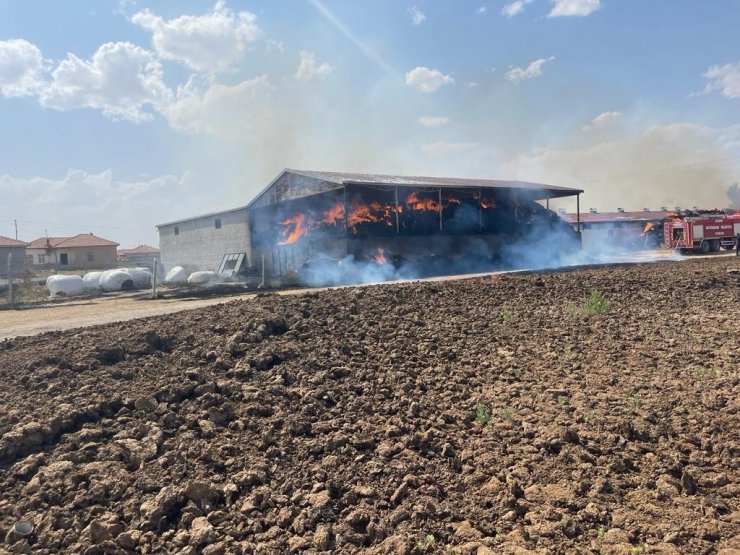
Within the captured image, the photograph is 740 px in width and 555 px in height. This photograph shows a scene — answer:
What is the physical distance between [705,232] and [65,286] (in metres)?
36.6

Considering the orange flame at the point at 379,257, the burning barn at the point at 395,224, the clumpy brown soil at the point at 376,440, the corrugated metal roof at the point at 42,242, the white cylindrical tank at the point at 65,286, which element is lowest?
the clumpy brown soil at the point at 376,440

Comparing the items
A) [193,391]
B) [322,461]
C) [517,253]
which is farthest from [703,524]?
[517,253]

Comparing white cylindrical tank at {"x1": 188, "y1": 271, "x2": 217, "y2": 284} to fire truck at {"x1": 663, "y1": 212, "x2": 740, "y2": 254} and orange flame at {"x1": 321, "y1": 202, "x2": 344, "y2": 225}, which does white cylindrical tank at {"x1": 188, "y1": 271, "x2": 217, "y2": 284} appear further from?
fire truck at {"x1": 663, "y1": 212, "x2": 740, "y2": 254}

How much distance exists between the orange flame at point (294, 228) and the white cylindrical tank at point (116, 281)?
317 inches

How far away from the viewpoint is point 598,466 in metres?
3.74

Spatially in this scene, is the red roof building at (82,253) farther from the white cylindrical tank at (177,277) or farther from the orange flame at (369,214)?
the orange flame at (369,214)

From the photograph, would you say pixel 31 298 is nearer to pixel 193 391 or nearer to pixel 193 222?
pixel 193 222

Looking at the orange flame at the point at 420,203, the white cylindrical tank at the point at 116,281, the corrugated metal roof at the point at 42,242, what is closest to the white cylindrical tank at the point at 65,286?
the white cylindrical tank at the point at 116,281

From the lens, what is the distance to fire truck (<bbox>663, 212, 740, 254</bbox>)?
31422 millimetres

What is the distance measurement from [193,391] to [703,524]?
472 cm

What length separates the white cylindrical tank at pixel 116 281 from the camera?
2423 cm

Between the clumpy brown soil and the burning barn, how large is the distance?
16.4 metres

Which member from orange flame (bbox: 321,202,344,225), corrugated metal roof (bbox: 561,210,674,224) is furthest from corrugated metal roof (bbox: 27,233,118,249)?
corrugated metal roof (bbox: 561,210,674,224)

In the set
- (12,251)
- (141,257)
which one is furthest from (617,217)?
(12,251)
